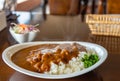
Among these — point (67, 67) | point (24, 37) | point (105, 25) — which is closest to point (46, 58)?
point (67, 67)

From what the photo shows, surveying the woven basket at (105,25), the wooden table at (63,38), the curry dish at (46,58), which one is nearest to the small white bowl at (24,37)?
the wooden table at (63,38)

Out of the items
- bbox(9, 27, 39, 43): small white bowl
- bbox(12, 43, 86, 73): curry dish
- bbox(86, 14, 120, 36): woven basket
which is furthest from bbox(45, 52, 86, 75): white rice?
bbox(86, 14, 120, 36): woven basket

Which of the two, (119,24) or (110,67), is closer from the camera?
(110,67)

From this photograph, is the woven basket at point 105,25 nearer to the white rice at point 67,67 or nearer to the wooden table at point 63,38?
the wooden table at point 63,38

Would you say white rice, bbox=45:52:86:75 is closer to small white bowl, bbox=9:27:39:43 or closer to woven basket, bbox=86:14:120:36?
small white bowl, bbox=9:27:39:43

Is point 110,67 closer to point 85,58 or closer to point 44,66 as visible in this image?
point 85,58

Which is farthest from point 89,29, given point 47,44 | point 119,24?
point 47,44
